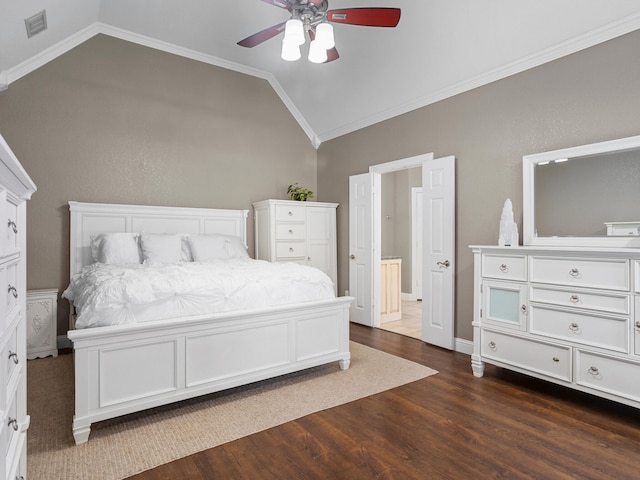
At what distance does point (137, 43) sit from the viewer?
14.6 ft

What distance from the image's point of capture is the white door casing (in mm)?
4961

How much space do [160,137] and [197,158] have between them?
0.49m

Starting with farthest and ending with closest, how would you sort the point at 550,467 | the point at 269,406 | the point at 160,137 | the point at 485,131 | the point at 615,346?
1. the point at 160,137
2. the point at 485,131
3. the point at 269,406
4. the point at 615,346
5. the point at 550,467

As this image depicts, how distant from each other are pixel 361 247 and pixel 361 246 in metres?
0.01

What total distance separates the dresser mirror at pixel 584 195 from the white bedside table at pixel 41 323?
4587mm

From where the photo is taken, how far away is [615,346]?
2434 millimetres

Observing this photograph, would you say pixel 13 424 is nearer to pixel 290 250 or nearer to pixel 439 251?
pixel 439 251

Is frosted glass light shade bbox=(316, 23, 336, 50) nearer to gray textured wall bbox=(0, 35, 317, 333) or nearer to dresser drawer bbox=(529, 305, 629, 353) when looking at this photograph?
dresser drawer bbox=(529, 305, 629, 353)

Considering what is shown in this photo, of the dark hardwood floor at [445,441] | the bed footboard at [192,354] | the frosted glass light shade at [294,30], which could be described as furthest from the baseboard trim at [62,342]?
the frosted glass light shade at [294,30]

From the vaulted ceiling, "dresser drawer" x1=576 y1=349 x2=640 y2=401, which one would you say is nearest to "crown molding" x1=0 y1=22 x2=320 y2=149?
the vaulted ceiling

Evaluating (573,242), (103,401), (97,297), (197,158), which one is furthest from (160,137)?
(573,242)

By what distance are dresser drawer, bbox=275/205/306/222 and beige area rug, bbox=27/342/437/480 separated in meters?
2.17

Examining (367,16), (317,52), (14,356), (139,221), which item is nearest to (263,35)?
(317,52)

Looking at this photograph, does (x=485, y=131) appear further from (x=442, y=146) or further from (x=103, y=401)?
(x=103, y=401)
